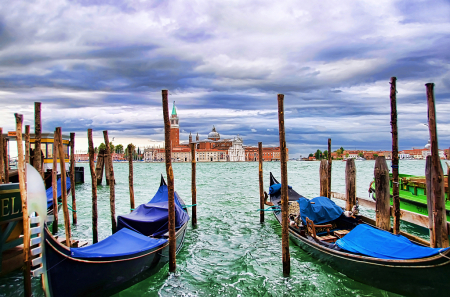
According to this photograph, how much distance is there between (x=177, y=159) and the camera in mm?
90062

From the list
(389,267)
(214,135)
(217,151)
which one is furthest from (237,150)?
(389,267)

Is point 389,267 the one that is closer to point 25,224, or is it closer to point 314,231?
point 314,231

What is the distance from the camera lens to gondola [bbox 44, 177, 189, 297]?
3.19 m

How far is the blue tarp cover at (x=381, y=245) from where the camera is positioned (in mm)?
3562

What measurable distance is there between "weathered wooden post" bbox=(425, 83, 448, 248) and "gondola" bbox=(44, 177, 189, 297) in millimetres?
3963

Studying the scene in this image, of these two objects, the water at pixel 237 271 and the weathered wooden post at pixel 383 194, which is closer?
the water at pixel 237 271

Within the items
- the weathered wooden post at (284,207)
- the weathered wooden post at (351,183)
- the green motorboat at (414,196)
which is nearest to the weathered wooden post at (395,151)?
the weathered wooden post at (284,207)

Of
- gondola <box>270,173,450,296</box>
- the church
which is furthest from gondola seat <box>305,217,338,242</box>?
the church

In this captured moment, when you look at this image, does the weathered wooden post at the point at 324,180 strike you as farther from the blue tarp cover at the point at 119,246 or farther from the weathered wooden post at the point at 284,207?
the blue tarp cover at the point at 119,246

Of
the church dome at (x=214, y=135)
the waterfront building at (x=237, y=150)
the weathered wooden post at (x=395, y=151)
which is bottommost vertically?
the waterfront building at (x=237, y=150)

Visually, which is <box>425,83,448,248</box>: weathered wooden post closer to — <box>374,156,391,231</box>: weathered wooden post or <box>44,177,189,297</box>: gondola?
<box>374,156,391,231</box>: weathered wooden post

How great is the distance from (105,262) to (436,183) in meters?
4.43

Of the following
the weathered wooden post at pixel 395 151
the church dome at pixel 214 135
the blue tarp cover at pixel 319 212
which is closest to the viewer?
the weathered wooden post at pixel 395 151

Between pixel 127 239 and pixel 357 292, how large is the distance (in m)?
3.37
